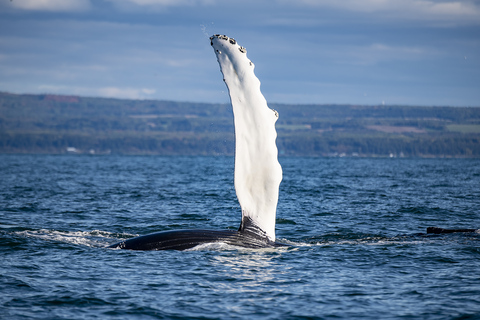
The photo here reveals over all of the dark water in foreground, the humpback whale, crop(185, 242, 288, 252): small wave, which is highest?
the humpback whale

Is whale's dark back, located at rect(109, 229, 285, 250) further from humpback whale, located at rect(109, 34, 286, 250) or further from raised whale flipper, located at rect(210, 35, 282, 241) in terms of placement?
raised whale flipper, located at rect(210, 35, 282, 241)

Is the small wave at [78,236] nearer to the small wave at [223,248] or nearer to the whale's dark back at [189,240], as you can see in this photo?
the whale's dark back at [189,240]

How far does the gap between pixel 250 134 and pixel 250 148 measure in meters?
0.23

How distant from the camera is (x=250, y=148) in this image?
10375 mm

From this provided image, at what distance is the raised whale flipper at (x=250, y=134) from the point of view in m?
9.90

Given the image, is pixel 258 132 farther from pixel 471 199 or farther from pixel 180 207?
pixel 471 199

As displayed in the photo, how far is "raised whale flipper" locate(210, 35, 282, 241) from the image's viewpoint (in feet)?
32.5

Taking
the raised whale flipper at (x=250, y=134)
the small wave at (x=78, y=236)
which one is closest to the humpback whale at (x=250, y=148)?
the raised whale flipper at (x=250, y=134)

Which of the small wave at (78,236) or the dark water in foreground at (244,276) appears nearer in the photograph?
the dark water in foreground at (244,276)

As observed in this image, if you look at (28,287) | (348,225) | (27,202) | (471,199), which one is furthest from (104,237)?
(471,199)

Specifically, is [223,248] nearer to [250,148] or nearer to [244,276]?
[244,276]

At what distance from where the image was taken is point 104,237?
1444 cm

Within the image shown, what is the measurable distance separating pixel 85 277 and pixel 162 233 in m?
1.81

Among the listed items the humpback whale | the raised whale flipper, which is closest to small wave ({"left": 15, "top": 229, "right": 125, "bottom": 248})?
the humpback whale
